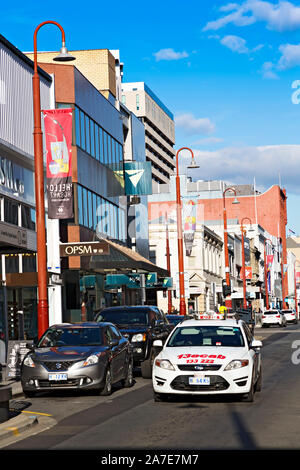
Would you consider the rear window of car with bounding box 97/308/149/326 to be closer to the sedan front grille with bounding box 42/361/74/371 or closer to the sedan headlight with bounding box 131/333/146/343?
the sedan headlight with bounding box 131/333/146/343

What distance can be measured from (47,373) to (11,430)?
5252 mm

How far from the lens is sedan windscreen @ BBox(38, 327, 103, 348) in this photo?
18406 mm

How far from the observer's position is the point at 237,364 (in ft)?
49.9

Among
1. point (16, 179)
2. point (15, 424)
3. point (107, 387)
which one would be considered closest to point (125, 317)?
point (107, 387)

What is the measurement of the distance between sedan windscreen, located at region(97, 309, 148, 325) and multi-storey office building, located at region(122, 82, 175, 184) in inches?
4399

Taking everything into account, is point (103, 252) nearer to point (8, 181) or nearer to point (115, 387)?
point (8, 181)

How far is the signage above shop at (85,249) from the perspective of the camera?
1416 inches

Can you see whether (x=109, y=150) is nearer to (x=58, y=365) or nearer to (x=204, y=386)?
(x=58, y=365)

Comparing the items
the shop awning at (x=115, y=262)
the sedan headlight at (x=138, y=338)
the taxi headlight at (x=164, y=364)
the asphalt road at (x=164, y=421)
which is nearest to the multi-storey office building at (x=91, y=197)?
the shop awning at (x=115, y=262)

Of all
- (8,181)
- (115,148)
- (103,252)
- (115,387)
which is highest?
(115,148)

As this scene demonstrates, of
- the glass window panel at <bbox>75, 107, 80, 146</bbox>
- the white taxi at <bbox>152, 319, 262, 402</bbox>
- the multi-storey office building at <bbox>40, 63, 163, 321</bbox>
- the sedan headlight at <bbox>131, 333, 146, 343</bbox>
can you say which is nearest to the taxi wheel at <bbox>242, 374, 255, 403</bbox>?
the white taxi at <bbox>152, 319, 262, 402</bbox>

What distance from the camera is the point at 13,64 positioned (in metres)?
33.0

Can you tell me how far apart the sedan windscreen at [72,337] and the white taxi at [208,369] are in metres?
2.66

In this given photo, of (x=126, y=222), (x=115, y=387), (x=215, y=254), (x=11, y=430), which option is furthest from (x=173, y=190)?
(x=11, y=430)
